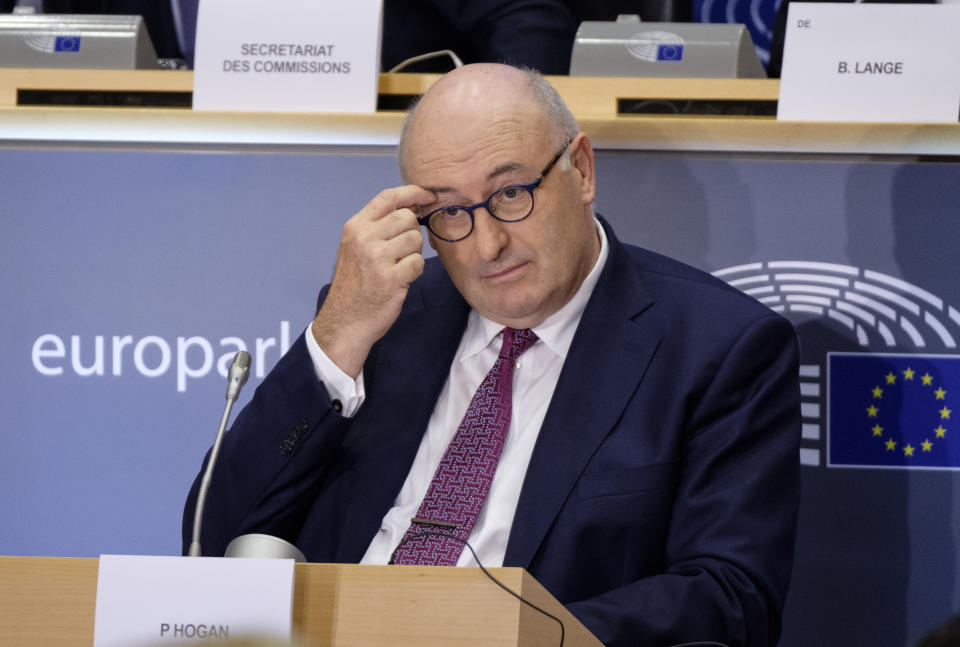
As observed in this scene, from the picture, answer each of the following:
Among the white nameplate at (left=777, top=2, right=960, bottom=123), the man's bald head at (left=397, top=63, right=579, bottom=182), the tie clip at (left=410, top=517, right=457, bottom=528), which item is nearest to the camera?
the tie clip at (left=410, top=517, right=457, bottom=528)

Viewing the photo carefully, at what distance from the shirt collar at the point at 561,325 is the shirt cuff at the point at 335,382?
0.26 m

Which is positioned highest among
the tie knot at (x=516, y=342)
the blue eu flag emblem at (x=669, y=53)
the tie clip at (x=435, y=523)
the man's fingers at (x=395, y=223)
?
the blue eu flag emblem at (x=669, y=53)

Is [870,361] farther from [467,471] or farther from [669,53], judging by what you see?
[467,471]

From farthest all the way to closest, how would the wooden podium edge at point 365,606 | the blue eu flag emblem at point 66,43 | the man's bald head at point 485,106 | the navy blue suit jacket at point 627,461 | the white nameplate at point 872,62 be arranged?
1. the blue eu flag emblem at point 66,43
2. the white nameplate at point 872,62
3. the man's bald head at point 485,106
4. the navy blue suit jacket at point 627,461
5. the wooden podium edge at point 365,606

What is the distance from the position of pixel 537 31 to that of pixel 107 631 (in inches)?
77.9

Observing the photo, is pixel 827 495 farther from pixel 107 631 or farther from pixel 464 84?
pixel 107 631

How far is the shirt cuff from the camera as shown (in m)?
2.29

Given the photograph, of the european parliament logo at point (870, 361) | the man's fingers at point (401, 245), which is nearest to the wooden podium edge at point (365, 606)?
the man's fingers at point (401, 245)

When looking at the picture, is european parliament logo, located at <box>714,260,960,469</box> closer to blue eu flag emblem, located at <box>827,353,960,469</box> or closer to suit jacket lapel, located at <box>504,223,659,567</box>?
blue eu flag emblem, located at <box>827,353,960,469</box>

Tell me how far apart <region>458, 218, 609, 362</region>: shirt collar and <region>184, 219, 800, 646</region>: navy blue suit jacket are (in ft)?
0.14

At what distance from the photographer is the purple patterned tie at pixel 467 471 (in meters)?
2.23

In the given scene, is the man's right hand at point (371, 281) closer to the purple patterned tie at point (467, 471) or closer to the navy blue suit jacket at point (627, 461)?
the navy blue suit jacket at point (627, 461)

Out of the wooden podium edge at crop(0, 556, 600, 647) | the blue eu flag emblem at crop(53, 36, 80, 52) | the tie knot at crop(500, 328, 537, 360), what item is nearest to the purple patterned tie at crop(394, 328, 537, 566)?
the tie knot at crop(500, 328, 537, 360)

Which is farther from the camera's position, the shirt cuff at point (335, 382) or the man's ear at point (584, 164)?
the man's ear at point (584, 164)
